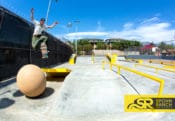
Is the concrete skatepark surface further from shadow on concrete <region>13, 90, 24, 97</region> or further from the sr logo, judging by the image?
the sr logo

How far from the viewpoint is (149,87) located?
25.6 feet

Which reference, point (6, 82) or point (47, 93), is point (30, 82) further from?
point (6, 82)

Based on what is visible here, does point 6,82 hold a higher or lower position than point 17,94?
higher

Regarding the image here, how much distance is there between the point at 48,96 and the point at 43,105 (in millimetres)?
819

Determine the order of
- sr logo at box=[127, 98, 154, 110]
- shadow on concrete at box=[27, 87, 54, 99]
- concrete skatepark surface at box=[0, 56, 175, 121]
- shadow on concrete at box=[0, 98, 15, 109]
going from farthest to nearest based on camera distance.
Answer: shadow on concrete at box=[27, 87, 54, 99]
shadow on concrete at box=[0, 98, 15, 109]
concrete skatepark surface at box=[0, 56, 175, 121]
sr logo at box=[127, 98, 154, 110]

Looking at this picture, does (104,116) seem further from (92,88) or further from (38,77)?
(38,77)

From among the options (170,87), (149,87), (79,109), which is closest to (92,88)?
(79,109)

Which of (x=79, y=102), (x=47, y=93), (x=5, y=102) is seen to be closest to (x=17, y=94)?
(x=5, y=102)

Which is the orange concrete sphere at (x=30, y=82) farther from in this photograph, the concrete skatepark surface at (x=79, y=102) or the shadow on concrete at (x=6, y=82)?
the shadow on concrete at (x=6, y=82)

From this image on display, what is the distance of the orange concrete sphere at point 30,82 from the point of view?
6.68 meters

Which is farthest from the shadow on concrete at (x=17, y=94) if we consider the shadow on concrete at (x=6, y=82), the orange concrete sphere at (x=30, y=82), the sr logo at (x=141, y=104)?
the sr logo at (x=141, y=104)

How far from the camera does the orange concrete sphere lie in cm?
668

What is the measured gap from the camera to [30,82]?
22.1 ft

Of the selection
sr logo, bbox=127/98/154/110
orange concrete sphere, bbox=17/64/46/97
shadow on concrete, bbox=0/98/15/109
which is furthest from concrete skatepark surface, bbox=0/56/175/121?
sr logo, bbox=127/98/154/110
